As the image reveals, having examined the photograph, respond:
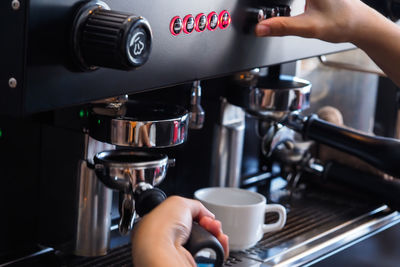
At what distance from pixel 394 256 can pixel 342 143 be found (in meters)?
0.21

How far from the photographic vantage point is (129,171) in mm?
663

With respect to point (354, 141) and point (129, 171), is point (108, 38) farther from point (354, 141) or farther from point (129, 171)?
point (354, 141)

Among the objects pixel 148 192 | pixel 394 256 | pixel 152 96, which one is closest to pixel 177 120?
pixel 148 192

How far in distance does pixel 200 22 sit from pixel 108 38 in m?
0.16

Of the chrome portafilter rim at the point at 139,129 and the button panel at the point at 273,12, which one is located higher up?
the button panel at the point at 273,12

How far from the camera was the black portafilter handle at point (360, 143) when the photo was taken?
0.94 m

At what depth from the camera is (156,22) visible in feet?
1.90

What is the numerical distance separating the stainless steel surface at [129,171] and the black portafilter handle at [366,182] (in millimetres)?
517

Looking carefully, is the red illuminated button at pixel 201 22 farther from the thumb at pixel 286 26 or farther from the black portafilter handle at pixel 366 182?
the black portafilter handle at pixel 366 182

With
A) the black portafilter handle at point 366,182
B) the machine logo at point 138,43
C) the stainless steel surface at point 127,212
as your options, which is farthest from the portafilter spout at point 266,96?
the machine logo at point 138,43

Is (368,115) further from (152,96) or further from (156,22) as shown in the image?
(156,22)

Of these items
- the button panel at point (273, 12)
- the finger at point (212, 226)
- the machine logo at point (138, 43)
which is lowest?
the finger at point (212, 226)

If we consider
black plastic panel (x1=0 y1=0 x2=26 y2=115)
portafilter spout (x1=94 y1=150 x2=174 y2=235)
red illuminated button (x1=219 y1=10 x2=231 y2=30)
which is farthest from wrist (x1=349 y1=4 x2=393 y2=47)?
black plastic panel (x1=0 y1=0 x2=26 y2=115)

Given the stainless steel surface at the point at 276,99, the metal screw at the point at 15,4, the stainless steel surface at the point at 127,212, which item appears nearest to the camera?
the metal screw at the point at 15,4
